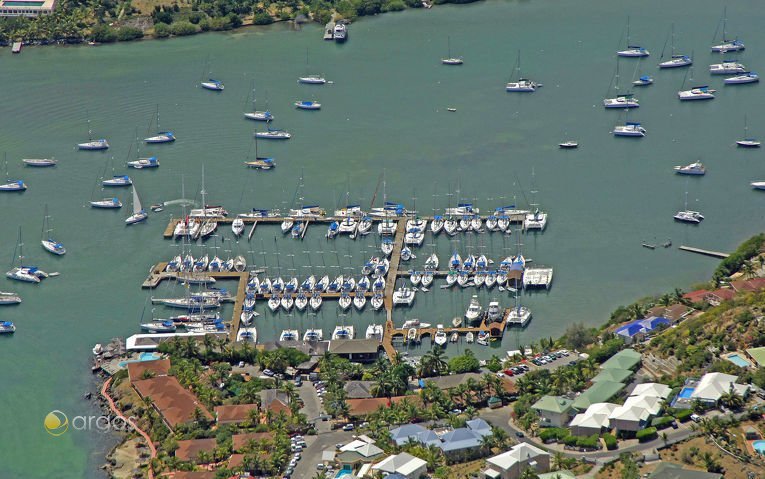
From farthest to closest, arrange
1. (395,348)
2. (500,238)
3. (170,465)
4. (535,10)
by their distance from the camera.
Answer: (535,10)
(500,238)
(395,348)
(170,465)

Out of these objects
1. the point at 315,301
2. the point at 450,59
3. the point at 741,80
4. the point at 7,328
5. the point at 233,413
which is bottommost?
the point at 7,328

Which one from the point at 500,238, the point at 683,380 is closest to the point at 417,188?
the point at 500,238

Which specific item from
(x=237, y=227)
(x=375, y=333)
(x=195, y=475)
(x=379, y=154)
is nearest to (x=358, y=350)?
(x=375, y=333)

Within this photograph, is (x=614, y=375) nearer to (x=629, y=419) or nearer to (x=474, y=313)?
(x=629, y=419)

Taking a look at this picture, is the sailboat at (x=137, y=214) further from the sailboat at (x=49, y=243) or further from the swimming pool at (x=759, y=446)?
the swimming pool at (x=759, y=446)

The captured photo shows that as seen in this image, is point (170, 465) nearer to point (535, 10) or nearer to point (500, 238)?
point (500, 238)

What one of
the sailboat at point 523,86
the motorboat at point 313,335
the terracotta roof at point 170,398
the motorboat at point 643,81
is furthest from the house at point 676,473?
the motorboat at point 643,81
